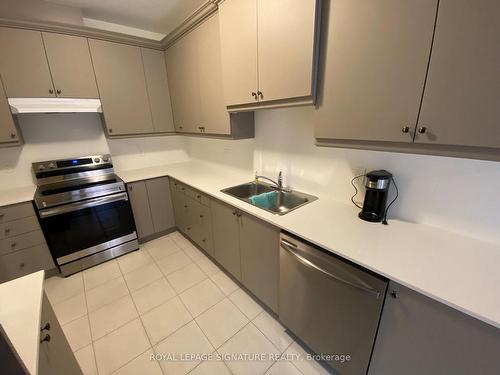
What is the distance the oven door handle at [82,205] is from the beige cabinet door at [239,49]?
5.59ft

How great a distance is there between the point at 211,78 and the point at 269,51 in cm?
83

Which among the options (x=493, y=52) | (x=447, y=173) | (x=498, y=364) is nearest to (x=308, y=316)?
(x=498, y=364)

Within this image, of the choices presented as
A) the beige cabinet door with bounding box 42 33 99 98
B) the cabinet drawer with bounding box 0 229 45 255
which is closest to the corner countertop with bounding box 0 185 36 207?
the cabinet drawer with bounding box 0 229 45 255

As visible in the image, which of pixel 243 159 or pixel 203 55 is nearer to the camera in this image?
pixel 203 55

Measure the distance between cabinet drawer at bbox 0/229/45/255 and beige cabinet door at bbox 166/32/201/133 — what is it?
6.03 ft

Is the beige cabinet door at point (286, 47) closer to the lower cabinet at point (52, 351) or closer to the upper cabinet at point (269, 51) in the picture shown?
the upper cabinet at point (269, 51)

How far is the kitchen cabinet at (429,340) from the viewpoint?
767 millimetres

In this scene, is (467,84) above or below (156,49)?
below

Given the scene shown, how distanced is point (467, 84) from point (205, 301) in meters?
2.19

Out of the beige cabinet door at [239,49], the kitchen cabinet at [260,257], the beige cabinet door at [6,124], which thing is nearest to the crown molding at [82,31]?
the beige cabinet door at [6,124]

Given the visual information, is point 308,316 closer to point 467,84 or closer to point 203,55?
point 467,84

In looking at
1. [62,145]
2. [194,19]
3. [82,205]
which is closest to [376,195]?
[194,19]

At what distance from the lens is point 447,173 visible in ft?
3.78

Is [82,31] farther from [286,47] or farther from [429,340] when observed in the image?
[429,340]
